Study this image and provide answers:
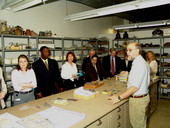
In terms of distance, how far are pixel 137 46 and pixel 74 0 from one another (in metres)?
4.44

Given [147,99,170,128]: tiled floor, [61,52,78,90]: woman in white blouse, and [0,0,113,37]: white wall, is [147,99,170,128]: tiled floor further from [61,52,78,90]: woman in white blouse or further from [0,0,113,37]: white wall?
[0,0,113,37]: white wall

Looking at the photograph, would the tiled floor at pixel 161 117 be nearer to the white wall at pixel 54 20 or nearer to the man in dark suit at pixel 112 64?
the man in dark suit at pixel 112 64

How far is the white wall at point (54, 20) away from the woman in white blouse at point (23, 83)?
1995 mm

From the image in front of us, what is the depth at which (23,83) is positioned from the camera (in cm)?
247

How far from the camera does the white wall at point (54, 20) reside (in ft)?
13.4

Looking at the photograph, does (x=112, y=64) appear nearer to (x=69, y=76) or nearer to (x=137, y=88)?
(x=69, y=76)

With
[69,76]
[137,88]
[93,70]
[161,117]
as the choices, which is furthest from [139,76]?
[161,117]

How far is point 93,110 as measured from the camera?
180 cm

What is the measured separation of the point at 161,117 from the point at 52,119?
3.29 metres

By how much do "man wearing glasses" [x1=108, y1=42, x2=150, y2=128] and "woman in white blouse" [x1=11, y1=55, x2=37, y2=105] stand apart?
1448mm

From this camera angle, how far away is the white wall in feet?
13.4

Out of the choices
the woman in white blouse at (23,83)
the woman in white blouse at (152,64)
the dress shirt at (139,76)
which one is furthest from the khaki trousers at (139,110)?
the woman in white blouse at (152,64)

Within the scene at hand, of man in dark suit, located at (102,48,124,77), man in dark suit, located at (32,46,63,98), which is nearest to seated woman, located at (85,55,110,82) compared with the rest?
man in dark suit, located at (102,48,124,77)

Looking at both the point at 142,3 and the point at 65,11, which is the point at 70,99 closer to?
the point at 142,3
